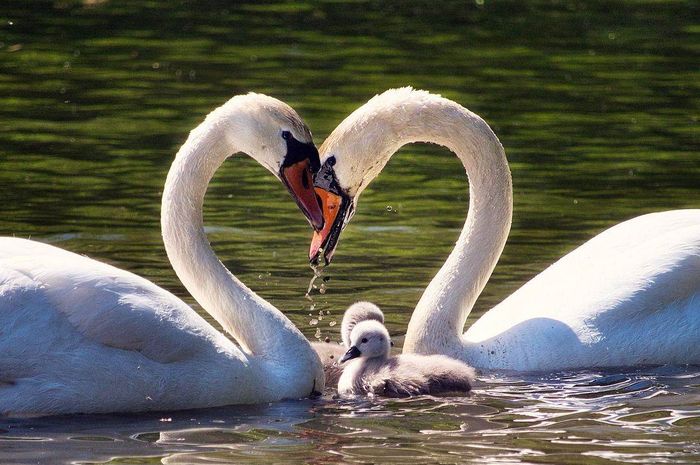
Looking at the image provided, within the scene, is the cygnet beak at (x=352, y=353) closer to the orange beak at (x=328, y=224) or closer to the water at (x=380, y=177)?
the water at (x=380, y=177)

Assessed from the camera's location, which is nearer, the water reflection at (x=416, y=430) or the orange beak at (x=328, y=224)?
the water reflection at (x=416, y=430)

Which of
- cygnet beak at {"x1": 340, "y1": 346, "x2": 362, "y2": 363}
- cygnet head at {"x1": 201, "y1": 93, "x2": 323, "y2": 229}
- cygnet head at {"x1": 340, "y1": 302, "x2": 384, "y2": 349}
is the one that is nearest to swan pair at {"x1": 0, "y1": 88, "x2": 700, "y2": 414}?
cygnet head at {"x1": 201, "y1": 93, "x2": 323, "y2": 229}

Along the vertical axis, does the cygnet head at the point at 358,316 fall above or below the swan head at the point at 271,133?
below

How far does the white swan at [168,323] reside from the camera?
8508 mm

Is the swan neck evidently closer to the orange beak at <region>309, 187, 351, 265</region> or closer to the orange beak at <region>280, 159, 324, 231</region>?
the orange beak at <region>309, 187, 351, 265</region>

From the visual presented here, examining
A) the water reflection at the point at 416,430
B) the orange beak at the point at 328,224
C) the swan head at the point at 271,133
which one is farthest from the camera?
the orange beak at the point at 328,224

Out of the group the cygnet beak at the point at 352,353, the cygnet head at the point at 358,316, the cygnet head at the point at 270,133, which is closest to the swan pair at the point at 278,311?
the cygnet head at the point at 270,133

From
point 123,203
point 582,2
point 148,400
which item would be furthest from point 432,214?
point 582,2

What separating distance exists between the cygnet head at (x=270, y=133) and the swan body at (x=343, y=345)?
947mm

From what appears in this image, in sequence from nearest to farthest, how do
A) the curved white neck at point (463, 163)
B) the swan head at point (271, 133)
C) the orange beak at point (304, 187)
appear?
the swan head at point (271, 133) < the orange beak at point (304, 187) < the curved white neck at point (463, 163)

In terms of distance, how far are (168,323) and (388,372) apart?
140 centimetres

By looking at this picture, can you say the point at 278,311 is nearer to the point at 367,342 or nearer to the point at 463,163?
the point at 367,342

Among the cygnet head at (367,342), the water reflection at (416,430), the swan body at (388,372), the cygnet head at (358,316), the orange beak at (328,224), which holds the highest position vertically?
the orange beak at (328,224)

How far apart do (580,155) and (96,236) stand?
6093 millimetres
